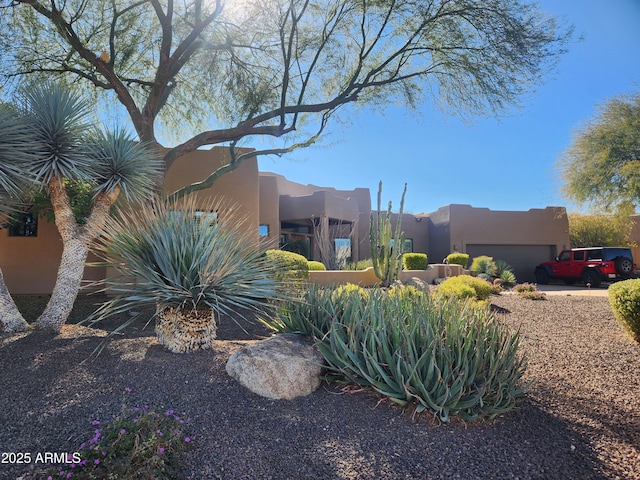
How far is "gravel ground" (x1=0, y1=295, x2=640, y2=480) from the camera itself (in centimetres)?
299

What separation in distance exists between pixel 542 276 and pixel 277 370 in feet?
70.2

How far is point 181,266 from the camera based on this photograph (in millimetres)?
4730

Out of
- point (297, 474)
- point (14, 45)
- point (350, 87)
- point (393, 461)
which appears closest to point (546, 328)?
point (393, 461)

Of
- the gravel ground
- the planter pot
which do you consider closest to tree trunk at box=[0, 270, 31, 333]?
the gravel ground

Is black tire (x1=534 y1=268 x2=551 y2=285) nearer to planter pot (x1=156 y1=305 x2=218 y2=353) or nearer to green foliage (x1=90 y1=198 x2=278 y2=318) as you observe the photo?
green foliage (x1=90 y1=198 x2=278 y2=318)

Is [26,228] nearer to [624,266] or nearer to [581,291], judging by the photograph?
[581,291]

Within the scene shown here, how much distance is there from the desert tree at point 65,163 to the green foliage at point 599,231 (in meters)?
29.3

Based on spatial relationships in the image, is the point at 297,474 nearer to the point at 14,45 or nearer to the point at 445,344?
the point at 445,344

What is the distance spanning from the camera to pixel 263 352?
422 centimetres

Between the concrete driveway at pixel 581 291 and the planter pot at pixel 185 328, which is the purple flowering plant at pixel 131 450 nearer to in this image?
the planter pot at pixel 185 328

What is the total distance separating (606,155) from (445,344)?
19131 mm

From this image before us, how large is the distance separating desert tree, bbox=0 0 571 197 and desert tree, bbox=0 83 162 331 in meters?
2.82

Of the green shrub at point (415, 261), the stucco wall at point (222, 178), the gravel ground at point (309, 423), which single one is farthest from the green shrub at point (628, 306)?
the green shrub at point (415, 261)

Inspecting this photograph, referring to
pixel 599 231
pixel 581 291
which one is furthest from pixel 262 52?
pixel 599 231
